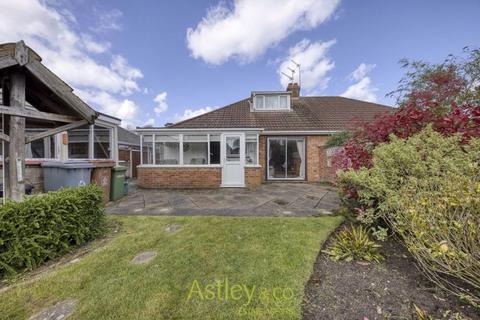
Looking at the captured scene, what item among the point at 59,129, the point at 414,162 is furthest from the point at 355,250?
the point at 59,129

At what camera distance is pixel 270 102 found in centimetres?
1349

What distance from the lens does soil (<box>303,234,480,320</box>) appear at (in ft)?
6.68

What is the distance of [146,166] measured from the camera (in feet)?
30.0

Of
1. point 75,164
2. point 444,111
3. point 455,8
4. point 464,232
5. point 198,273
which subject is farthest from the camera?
point 455,8

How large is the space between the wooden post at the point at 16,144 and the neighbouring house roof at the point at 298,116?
25.0 ft

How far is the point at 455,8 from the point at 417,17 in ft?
3.52

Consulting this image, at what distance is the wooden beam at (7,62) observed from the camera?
280 cm

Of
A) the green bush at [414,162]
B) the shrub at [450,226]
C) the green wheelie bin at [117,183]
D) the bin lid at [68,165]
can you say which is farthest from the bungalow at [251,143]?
the shrub at [450,226]

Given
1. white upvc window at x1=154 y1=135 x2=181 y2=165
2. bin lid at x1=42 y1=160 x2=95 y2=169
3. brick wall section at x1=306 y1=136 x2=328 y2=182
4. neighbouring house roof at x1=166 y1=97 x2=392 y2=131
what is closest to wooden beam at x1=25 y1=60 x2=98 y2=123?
bin lid at x1=42 y1=160 x2=95 y2=169

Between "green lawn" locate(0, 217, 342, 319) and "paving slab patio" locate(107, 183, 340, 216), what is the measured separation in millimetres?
1431

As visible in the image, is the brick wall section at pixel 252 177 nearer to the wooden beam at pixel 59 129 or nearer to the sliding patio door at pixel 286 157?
the sliding patio door at pixel 286 157

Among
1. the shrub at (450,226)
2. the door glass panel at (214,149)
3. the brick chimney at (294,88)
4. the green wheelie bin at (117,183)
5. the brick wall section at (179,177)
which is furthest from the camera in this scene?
the brick chimney at (294,88)

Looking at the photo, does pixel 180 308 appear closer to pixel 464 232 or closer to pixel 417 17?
pixel 464 232

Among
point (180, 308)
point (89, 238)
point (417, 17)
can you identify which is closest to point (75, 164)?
point (89, 238)
